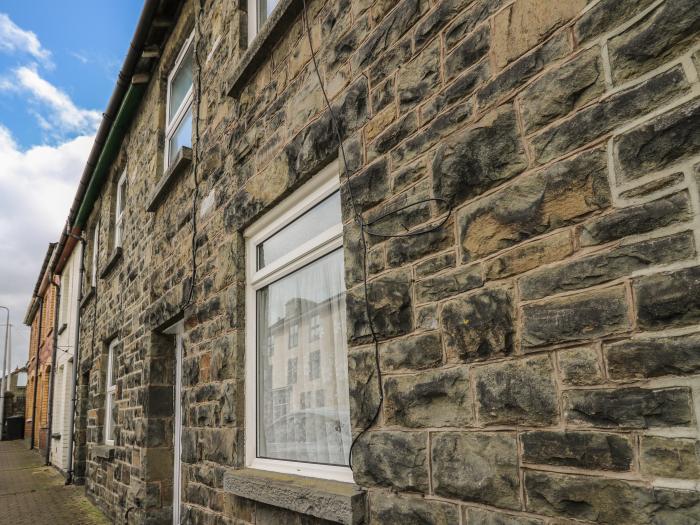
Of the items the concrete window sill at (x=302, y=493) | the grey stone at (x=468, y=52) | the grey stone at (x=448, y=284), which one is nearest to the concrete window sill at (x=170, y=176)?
the concrete window sill at (x=302, y=493)

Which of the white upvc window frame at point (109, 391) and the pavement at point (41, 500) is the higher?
the white upvc window frame at point (109, 391)

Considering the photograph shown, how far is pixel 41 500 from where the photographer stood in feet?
32.2

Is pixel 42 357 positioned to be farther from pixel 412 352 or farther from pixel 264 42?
pixel 412 352

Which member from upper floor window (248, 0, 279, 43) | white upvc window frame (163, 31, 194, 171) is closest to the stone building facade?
upper floor window (248, 0, 279, 43)

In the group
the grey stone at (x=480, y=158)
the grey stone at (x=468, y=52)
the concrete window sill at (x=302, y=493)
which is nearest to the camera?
the grey stone at (x=480, y=158)

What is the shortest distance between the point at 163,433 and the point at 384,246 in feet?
15.2

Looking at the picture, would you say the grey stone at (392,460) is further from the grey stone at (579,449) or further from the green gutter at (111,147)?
the green gutter at (111,147)

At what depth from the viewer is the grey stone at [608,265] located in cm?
156

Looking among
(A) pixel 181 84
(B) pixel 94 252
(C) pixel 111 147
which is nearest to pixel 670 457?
(A) pixel 181 84

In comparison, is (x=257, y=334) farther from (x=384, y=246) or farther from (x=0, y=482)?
(x=0, y=482)

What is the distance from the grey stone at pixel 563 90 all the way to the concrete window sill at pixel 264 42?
86.4 inches

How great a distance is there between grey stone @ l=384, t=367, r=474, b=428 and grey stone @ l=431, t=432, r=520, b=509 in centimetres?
7

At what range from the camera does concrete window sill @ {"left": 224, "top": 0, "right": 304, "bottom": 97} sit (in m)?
3.73

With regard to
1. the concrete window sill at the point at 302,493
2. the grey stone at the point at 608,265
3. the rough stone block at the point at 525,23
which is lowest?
the concrete window sill at the point at 302,493
